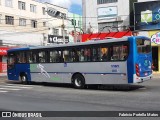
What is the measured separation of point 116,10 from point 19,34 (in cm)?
3433

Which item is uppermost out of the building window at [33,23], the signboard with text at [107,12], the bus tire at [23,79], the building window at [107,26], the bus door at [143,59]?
the building window at [33,23]

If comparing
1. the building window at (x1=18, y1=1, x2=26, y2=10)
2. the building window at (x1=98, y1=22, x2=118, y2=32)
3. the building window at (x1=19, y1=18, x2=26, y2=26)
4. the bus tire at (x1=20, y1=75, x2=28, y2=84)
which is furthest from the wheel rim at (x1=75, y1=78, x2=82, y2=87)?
the building window at (x1=18, y1=1, x2=26, y2=10)

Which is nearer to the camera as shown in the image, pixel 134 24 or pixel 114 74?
pixel 114 74

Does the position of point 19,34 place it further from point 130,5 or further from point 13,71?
point 13,71

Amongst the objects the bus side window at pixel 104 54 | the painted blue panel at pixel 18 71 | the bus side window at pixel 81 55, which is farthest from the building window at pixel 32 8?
the bus side window at pixel 104 54

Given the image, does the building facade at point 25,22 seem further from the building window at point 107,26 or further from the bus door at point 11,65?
the bus door at point 11,65

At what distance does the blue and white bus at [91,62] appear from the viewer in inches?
688

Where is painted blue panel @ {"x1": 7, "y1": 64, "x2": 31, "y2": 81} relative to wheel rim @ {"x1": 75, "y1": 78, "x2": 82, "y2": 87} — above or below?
above

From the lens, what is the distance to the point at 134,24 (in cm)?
3241

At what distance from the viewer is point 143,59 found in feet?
58.6

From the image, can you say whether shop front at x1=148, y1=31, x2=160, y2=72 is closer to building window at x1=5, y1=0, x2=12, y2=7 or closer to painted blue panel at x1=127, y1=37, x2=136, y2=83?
painted blue panel at x1=127, y1=37, x2=136, y2=83

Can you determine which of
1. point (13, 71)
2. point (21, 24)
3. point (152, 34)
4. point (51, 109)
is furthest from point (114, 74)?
point (21, 24)

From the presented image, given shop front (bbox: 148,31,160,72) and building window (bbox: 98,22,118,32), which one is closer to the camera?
shop front (bbox: 148,31,160,72)

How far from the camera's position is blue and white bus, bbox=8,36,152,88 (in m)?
17.5
